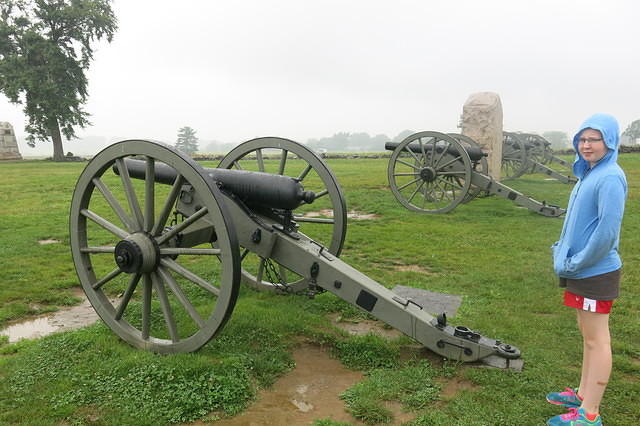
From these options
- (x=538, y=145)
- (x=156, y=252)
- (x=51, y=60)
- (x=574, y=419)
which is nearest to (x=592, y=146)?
(x=574, y=419)

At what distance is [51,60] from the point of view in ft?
84.4

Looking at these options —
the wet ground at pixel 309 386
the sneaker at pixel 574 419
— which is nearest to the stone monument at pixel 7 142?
the wet ground at pixel 309 386

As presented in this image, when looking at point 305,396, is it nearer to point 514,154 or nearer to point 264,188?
point 264,188

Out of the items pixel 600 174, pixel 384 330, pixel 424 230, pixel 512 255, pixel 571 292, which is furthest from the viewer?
pixel 424 230

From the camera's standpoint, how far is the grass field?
8.95ft

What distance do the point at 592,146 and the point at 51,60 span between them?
29.6 metres

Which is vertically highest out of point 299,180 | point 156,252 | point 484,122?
point 484,122

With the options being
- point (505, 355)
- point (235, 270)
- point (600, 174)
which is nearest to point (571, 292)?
point (600, 174)

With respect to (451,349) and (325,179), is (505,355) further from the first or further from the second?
(325,179)

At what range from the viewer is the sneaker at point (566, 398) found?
2.77 meters

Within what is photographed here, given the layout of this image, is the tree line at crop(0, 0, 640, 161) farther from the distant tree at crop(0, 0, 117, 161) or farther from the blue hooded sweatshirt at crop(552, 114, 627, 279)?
the blue hooded sweatshirt at crop(552, 114, 627, 279)

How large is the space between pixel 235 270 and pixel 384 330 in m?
1.63

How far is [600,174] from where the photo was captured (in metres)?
2.33

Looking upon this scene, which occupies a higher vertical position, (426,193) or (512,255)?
(426,193)
